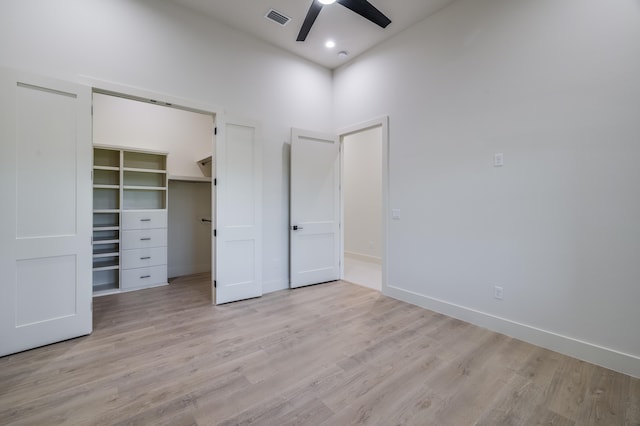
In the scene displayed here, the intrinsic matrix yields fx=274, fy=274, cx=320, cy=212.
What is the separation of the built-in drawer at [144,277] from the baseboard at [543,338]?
3.84 meters

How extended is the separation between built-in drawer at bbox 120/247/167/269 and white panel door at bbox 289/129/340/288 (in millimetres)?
2098

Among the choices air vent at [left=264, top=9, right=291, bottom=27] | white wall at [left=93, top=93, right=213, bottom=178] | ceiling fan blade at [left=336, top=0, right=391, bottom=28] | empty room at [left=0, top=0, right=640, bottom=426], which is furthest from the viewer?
white wall at [left=93, top=93, right=213, bottom=178]

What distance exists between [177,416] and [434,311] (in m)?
2.82

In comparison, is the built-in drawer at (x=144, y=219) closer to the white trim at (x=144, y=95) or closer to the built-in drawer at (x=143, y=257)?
the built-in drawer at (x=143, y=257)

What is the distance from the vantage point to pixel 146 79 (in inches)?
123

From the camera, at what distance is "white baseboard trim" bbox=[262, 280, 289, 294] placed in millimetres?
4020

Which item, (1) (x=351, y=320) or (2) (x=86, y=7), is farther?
(1) (x=351, y=320)

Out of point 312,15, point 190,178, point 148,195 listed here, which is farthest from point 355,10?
point 148,195

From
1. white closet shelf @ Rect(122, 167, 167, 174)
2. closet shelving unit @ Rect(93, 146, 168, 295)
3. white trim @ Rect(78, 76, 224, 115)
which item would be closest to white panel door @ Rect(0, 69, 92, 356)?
white trim @ Rect(78, 76, 224, 115)

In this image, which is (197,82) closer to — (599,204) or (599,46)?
(599,46)

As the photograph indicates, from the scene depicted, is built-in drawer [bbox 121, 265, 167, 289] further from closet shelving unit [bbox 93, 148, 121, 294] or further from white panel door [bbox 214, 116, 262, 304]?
white panel door [bbox 214, 116, 262, 304]

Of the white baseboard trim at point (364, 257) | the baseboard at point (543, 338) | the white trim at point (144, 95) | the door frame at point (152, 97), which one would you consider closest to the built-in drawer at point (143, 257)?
the door frame at point (152, 97)

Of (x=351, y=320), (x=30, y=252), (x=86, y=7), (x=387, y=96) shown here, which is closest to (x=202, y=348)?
(x=351, y=320)

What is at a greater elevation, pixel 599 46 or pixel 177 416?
pixel 599 46
